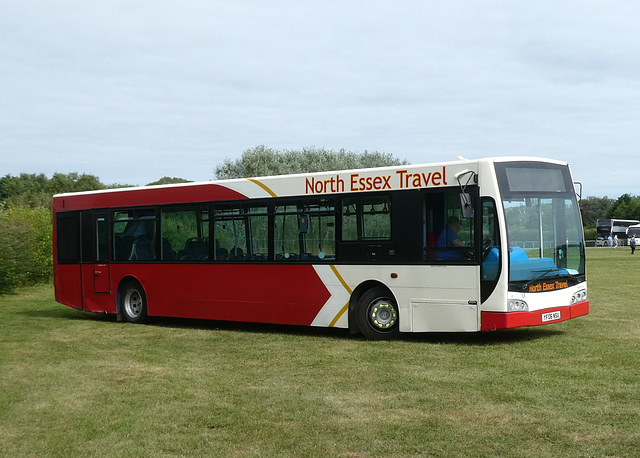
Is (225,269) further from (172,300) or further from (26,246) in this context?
(26,246)

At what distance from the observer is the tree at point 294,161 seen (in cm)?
6950

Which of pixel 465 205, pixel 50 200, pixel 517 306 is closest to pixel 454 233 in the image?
pixel 465 205

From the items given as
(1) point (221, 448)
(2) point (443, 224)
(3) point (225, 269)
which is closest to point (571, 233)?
(2) point (443, 224)

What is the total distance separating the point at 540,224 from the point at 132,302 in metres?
9.07

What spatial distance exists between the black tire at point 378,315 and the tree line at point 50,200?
3.49m

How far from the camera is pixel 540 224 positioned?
12.8 metres

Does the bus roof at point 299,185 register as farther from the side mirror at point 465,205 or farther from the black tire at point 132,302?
the black tire at point 132,302

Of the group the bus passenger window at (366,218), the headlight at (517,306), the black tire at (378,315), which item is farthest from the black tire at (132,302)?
the headlight at (517,306)

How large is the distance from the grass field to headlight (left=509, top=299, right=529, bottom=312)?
0.55 m

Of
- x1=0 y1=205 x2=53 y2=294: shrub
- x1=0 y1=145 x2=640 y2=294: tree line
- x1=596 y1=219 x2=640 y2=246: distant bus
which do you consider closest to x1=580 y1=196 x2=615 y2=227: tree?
x1=0 y1=145 x2=640 y2=294: tree line

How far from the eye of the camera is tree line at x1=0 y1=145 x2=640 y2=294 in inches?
1150

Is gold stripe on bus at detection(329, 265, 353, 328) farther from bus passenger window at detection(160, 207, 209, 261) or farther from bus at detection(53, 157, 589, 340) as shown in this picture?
bus passenger window at detection(160, 207, 209, 261)

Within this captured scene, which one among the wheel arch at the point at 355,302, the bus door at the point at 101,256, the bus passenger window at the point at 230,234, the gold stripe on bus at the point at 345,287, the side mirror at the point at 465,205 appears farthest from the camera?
the bus door at the point at 101,256

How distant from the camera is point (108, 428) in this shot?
24.4 ft
